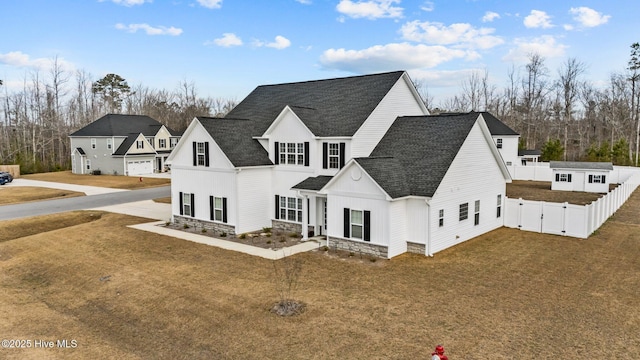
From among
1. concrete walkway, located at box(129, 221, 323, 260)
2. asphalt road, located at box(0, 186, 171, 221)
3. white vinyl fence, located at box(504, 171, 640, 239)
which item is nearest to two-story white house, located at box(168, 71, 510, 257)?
white vinyl fence, located at box(504, 171, 640, 239)

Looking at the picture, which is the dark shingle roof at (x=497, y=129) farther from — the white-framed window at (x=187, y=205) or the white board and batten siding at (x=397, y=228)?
the white-framed window at (x=187, y=205)

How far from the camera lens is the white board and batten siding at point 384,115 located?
20497mm

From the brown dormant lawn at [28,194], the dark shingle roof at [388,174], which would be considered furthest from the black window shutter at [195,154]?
the brown dormant lawn at [28,194]

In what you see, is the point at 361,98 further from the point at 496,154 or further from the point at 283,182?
the point at 496,154

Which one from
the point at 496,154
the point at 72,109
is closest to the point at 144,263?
the point at 496,154

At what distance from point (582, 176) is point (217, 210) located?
2962cm

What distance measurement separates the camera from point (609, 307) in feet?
38.8

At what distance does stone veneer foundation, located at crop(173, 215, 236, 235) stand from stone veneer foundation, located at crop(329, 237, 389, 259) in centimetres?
593

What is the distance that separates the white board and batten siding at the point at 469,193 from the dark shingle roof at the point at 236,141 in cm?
944

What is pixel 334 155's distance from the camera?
20656mm

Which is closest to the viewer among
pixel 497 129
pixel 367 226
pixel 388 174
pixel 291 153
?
pixel 367 226

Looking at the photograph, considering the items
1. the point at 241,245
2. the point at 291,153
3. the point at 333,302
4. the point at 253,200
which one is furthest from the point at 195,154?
the point at 333,302

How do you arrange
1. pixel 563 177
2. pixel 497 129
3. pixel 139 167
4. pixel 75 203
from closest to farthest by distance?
1. pixel 75 203
2. pixel 563 177
3. pixel 497 129
4. pixel 139 167

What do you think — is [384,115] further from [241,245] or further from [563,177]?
[563,177]
